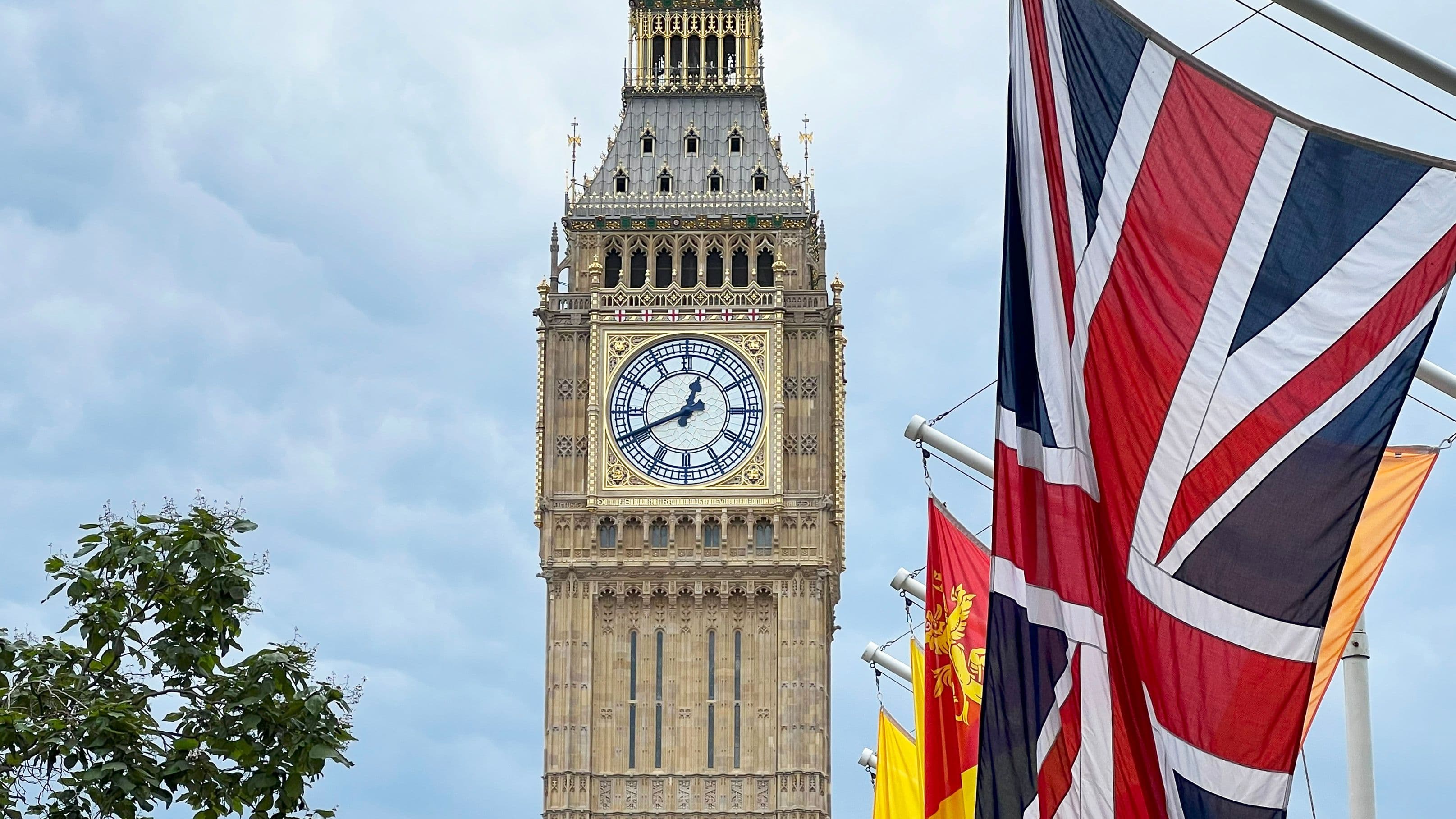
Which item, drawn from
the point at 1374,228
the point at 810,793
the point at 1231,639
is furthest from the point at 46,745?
the point at 810,793

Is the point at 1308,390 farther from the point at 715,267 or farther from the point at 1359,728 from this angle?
the point at 715,267

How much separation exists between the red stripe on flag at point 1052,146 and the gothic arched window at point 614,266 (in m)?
62.2

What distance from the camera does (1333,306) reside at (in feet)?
36.4

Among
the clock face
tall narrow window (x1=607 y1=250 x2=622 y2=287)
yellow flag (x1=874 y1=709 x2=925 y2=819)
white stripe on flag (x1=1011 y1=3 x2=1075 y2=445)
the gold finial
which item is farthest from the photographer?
tall narrow window (x1=607 y1=250 x2=622 y2=287)

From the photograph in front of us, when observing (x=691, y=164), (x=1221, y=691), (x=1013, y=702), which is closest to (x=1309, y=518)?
(x=1221, y=691)

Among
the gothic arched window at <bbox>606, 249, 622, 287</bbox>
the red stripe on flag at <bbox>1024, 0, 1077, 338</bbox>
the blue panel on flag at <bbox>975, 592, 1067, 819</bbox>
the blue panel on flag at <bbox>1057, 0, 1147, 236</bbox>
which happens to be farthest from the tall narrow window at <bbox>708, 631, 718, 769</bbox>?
the blue panel on flag at <bbox>1057, 0, 1147, 236</bbox>

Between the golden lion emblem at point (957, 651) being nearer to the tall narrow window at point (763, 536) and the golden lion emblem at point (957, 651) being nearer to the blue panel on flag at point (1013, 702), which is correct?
the blue panel on flag at point (1013, 702)

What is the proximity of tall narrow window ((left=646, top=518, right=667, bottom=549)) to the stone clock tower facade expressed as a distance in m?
0.05

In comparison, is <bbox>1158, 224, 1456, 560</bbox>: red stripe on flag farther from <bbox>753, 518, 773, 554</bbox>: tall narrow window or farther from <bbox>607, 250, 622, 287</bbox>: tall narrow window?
<bbox>607, 250, 622, 287</bbox>: tall narrow window

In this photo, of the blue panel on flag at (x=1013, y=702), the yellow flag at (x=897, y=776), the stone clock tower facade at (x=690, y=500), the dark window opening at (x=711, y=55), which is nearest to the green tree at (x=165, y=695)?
the blue panel on flag at (x=1013, y=702)

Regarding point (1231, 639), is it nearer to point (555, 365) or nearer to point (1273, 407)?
point (1273, 407)

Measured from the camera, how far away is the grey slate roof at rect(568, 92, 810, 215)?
7519cm

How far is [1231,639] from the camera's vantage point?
37.0ft

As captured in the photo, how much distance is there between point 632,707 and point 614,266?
1393cm
